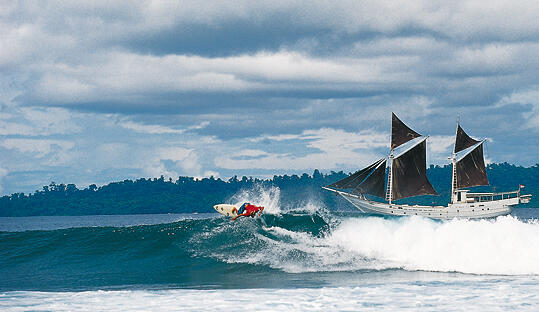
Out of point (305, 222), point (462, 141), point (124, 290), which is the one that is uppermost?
point (462, 141)

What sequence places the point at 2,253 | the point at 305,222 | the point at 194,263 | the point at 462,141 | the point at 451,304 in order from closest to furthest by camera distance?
the point at 451,304 → the point at 194,263 → the point at 2,253 → the point at 305,222 → the point at 462,141

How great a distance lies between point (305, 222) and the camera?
38.7 meters

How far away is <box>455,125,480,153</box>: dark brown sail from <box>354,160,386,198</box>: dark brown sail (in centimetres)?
1376

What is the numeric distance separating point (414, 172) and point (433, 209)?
11653 mm

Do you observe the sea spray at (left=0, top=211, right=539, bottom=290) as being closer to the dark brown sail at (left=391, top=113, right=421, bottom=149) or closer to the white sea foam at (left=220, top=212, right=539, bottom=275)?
the white sea foam at (left=220, top=212, right=539, bottom=275)

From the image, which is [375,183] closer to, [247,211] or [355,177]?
[355,177]

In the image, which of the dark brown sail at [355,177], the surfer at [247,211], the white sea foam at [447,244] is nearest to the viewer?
the white sea foam at [447,244]

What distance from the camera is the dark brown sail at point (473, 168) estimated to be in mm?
83312

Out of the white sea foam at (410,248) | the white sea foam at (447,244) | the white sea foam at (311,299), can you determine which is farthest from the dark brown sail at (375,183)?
the white sea foam at (311,299)

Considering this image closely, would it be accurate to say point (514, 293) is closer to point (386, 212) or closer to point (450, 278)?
point (450, 278)

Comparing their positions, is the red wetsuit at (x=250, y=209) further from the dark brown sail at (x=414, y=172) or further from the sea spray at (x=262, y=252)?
the dark brown sail at (x=414, y=172)

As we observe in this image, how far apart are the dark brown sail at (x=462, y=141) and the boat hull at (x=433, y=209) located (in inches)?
333

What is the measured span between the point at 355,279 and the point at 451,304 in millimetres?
5796

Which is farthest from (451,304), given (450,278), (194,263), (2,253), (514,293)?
(2,253)
